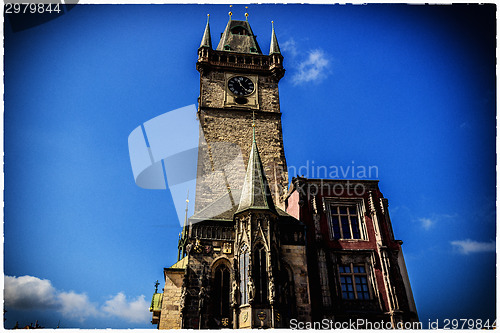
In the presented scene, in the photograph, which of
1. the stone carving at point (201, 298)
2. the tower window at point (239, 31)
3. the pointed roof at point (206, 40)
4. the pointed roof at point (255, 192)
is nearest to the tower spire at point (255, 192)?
the pointed roof at point (255, 192)

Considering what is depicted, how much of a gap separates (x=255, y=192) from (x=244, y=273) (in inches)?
165

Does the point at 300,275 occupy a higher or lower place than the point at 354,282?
higher

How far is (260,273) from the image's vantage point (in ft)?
52.9

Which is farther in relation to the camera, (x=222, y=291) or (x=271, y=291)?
(x=222, y=291)

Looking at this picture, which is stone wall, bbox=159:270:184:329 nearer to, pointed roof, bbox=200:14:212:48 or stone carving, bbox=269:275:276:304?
stone carving, bbox=269:275:276:304

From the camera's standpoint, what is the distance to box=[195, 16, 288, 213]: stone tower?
974 inches

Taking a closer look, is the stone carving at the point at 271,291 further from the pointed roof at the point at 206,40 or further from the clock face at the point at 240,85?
the pointed roof at the point at 206,40

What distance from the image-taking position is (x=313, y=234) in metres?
19.0

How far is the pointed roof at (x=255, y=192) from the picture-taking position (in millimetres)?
18219

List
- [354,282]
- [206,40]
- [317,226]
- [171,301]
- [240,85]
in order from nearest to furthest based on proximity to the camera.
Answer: [354,282] → [317,226] → [171,301] → [240,85] → [206,40]

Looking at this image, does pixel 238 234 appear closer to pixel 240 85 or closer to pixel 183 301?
pixel 183 301

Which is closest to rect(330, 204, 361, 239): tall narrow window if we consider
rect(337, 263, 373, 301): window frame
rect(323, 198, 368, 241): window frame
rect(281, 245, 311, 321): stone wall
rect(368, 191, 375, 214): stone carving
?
rect(323, 198, 368, 241): window frame

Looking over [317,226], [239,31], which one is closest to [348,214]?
[317,226]

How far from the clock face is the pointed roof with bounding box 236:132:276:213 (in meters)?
10.5
